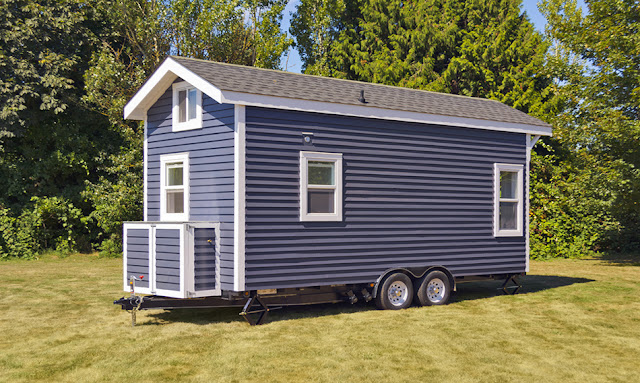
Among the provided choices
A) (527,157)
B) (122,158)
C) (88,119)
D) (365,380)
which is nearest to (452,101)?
(527,157)

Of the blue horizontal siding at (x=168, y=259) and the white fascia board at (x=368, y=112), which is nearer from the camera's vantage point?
the blue horizontal siding at (x=168, y=259)

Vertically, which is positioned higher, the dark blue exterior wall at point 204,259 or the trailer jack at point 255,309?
the dark blue exterior wall at point 204,259

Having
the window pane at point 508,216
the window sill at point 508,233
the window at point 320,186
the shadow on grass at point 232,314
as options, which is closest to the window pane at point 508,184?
the window pane at point 508,216

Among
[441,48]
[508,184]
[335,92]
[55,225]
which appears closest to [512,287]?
[508,184]

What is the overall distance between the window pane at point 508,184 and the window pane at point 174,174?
23.9 feet

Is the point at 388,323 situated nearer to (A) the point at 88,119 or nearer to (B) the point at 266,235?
(B) the point at 266,235

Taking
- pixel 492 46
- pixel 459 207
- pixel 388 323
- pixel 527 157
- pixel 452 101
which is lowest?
pixel 388 323

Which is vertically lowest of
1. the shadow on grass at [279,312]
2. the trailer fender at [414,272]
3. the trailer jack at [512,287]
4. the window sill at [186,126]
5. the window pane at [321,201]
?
the shadow on grass at [279,312]

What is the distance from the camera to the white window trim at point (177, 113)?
12422 mm

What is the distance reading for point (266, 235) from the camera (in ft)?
38.6

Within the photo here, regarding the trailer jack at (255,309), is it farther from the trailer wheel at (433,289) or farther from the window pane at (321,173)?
the trailer wheel at (433,289)

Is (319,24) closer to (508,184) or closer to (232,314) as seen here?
(508,184)

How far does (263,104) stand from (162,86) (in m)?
2.71

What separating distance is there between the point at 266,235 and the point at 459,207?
192 inches
